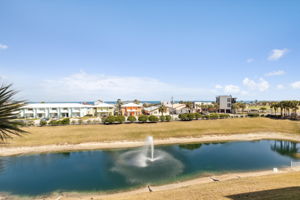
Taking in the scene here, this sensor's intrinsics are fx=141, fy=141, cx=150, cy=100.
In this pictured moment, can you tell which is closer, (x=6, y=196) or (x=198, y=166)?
(x=6, y=196)

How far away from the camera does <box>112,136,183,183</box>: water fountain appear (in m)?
22.6

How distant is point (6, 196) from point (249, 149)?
48097 mm

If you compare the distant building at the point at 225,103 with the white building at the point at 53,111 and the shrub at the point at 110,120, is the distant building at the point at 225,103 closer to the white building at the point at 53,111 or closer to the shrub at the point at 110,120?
the shrub at the point at 110,120

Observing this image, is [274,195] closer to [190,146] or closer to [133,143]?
[190,146]

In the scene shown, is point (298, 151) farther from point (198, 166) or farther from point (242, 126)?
point (198, 166)

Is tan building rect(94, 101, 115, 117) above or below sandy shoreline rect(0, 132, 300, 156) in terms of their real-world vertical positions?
above

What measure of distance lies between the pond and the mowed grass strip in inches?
272

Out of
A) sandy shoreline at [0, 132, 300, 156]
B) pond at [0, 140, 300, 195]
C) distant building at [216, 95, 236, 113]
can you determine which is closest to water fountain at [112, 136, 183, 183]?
pond at [0, 140, 300, 195]

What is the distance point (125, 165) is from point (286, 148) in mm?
42646

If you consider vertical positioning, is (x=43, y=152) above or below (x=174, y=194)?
below

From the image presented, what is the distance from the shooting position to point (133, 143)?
133ft

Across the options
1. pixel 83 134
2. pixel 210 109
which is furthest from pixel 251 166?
pixel 210 109

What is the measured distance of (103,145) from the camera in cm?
3881

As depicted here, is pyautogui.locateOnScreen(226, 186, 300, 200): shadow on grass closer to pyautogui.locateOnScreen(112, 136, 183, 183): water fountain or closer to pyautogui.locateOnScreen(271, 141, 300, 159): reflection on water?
pyautogui.locateOnScreen(112, 136, 183, 183): water fountain
